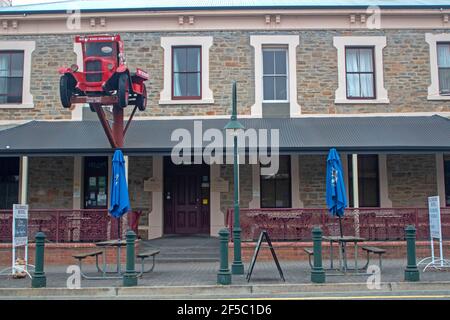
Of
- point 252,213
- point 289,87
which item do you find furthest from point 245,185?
point 289,87

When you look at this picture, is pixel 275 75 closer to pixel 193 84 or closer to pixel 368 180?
pixel 193 84

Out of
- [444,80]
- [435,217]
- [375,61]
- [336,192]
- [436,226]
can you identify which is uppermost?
[375,61]

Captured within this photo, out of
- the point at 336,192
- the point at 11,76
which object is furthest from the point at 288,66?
the point at 11,76

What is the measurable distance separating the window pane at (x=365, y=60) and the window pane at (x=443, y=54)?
2227 mm

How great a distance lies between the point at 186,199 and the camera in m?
16.9

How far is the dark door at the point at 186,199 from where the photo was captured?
1678cm

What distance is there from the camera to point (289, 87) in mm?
16922

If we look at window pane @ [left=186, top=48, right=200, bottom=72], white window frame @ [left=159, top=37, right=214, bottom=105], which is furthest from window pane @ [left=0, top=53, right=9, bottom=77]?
window pane @ [left=186, top=48, right=200, bottom=72]

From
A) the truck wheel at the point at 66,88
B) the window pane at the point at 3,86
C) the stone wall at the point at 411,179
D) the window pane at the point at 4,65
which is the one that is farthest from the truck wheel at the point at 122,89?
the stone wall at the point at 411,179

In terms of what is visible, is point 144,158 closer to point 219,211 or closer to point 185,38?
point 219,211

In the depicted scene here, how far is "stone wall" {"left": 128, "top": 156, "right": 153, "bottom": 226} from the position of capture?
1648 centimetres

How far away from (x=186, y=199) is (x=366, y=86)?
7.02m

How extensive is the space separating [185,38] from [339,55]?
5.09 m

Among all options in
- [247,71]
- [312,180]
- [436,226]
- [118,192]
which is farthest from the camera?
[247,71]
